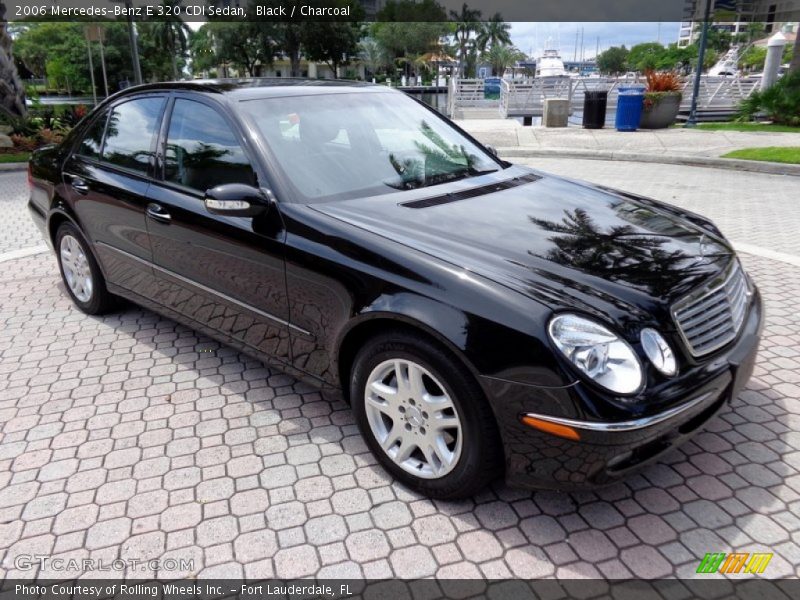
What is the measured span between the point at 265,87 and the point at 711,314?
2.77 metres

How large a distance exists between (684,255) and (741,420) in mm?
1111

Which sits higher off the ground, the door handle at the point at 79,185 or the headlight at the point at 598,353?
the door handle at the point at 79,185

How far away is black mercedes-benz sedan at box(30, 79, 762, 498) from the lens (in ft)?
7.82

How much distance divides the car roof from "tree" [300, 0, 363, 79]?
64140mm

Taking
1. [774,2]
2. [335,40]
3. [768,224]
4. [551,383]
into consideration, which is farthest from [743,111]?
[774,2]

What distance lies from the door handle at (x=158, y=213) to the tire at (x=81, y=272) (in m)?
1.13

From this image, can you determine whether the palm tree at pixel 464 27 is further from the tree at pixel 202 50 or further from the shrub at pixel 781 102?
the shrub at pixel 781 102

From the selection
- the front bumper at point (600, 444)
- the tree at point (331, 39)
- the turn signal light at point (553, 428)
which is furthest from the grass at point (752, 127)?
the tree at point (331, 39)

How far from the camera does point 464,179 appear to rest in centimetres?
379

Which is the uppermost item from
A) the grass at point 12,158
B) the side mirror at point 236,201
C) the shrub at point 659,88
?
the shrub at point 659,88

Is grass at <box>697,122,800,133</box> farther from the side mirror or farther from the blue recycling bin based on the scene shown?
the side mirror

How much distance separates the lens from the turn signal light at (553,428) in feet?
7.59

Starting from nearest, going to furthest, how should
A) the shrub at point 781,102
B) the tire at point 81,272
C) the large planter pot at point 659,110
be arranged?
the tire at point 81,272 → the shrub at point 781,102 → the large planter pot at point 659,110

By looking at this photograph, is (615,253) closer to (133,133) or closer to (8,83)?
(133,133)
